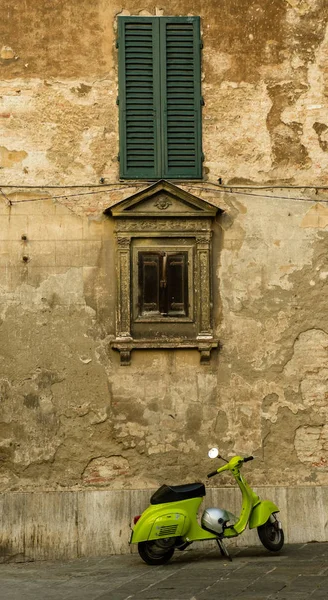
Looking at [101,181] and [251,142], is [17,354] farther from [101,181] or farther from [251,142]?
[251,142]

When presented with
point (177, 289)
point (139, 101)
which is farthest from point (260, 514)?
point (139, 101)

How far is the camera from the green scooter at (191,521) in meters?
11.0

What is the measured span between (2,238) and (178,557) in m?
4.07

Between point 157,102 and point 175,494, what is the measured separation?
4.52 m

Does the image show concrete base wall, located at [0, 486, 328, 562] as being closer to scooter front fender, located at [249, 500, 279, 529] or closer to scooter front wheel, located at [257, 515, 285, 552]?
scooter front wheel, located at [257, 515, 285, 552]

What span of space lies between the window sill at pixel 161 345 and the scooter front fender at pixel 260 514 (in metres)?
1.89

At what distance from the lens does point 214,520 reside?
11.3 meters

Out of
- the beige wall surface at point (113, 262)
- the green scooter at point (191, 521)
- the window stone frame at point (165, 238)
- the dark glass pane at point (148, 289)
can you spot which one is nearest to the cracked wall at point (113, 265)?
the beige wall surface at point (113, 262)

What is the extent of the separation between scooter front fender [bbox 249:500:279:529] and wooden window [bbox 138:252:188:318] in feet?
7.76

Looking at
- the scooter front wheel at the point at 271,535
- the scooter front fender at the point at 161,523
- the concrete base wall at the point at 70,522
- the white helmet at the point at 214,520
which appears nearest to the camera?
the scooter front fender at the point at 161,523

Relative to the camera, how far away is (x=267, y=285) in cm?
1276

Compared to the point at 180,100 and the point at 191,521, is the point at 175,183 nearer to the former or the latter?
the point at 180,100

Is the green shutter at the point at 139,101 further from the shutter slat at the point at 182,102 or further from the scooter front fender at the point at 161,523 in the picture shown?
the scooter front fender at the point at 161,523

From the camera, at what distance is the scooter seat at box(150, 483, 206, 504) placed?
36.8 ft
